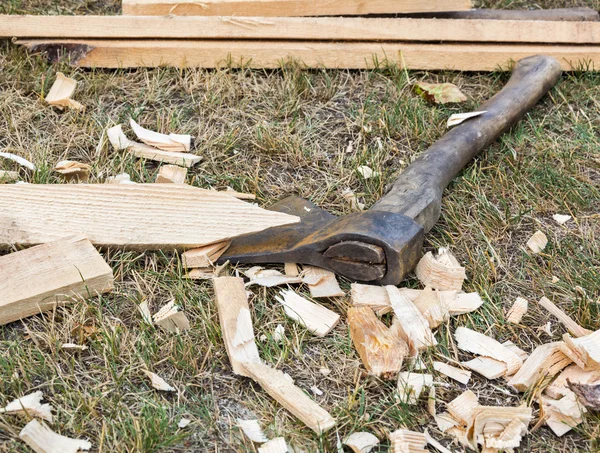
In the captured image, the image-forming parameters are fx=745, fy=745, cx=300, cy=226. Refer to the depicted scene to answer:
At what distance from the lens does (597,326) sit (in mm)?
2561

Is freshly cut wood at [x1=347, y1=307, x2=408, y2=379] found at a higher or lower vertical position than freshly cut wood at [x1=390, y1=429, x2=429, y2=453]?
higher

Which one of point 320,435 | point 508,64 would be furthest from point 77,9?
point 320,435

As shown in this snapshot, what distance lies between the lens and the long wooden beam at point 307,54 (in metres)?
3.85

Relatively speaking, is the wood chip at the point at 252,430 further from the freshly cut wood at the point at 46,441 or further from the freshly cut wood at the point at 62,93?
the freshly cut wood at the point at 62,93

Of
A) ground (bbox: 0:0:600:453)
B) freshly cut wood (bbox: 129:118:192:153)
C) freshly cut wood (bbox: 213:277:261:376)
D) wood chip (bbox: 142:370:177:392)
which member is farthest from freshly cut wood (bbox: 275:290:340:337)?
freshly cut wood (bbox: 129:118:192:153)

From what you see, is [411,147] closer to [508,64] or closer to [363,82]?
[363,82]

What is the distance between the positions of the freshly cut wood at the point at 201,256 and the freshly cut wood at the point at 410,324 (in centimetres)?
65

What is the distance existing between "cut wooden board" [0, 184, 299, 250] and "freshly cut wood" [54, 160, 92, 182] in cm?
27

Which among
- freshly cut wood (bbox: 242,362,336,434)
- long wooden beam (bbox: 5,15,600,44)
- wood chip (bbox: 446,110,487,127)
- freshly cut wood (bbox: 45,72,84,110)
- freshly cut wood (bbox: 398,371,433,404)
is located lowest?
freshly cut wood (bbox: 242,362,336,434)

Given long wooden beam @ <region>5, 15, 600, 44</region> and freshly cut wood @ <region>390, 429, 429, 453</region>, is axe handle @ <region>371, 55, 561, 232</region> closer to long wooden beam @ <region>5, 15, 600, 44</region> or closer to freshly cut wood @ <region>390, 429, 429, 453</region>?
long wooden beam @ <region>5, 15, 600, 44</region>

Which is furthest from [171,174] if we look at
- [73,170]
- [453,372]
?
[453,372]

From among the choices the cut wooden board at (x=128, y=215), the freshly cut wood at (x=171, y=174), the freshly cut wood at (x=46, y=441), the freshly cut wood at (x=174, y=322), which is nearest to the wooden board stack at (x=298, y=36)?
the freshly cut wood at (x=171, y=174)

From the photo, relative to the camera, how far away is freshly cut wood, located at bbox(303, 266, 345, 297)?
2.67m

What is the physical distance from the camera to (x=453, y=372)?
7.93 ft
